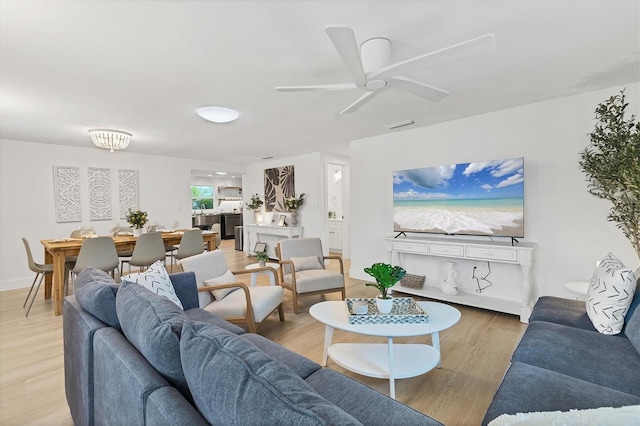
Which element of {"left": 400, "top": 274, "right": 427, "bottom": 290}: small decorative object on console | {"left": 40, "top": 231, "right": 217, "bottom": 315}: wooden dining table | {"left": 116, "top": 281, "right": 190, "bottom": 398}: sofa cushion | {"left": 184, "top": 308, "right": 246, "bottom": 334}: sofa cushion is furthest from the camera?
{"left": 400, "top": 274, "right": 427, "bottom": 290}: small decorative object on console

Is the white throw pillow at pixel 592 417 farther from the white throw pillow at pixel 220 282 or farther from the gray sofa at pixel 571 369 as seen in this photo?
the white throw pillow at pixel 220 282

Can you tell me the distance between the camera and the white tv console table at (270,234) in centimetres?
632

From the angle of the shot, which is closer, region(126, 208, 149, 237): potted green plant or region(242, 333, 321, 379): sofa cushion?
region(242, 333, 321, 379): sofa cushion

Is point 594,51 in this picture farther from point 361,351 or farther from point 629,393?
point 361,351

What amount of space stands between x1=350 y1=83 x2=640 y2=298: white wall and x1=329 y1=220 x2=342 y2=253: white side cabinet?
347cm

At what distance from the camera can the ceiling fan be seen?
1.44 metres

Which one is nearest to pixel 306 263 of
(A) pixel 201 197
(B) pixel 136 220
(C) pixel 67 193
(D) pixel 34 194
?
(B) pixel 136 220

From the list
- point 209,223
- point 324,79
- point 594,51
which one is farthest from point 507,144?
point 209,223

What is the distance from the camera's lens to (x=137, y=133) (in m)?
4.21

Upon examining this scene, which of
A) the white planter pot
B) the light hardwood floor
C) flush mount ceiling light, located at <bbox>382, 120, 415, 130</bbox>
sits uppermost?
flush mount ceiling light, located at <bbox>382, 120, 415, 130</bbox>

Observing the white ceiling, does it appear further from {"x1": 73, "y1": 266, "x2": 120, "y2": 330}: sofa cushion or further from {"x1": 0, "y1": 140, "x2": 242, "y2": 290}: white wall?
{"x1": 73, "y1": 266, "x2": 120, "y2": 330}: sofa cushion

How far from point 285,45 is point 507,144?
9.23 feet

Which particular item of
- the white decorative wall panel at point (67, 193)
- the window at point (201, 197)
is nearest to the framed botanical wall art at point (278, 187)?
the white decorative wall panel at point (67, 193)

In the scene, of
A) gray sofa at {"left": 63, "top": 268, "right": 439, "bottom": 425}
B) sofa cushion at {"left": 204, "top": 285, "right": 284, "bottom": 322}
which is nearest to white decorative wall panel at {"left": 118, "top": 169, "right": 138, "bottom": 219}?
sofa cushion at {"left": 204, "top": 285, "right": 284, "bottom": 322}
